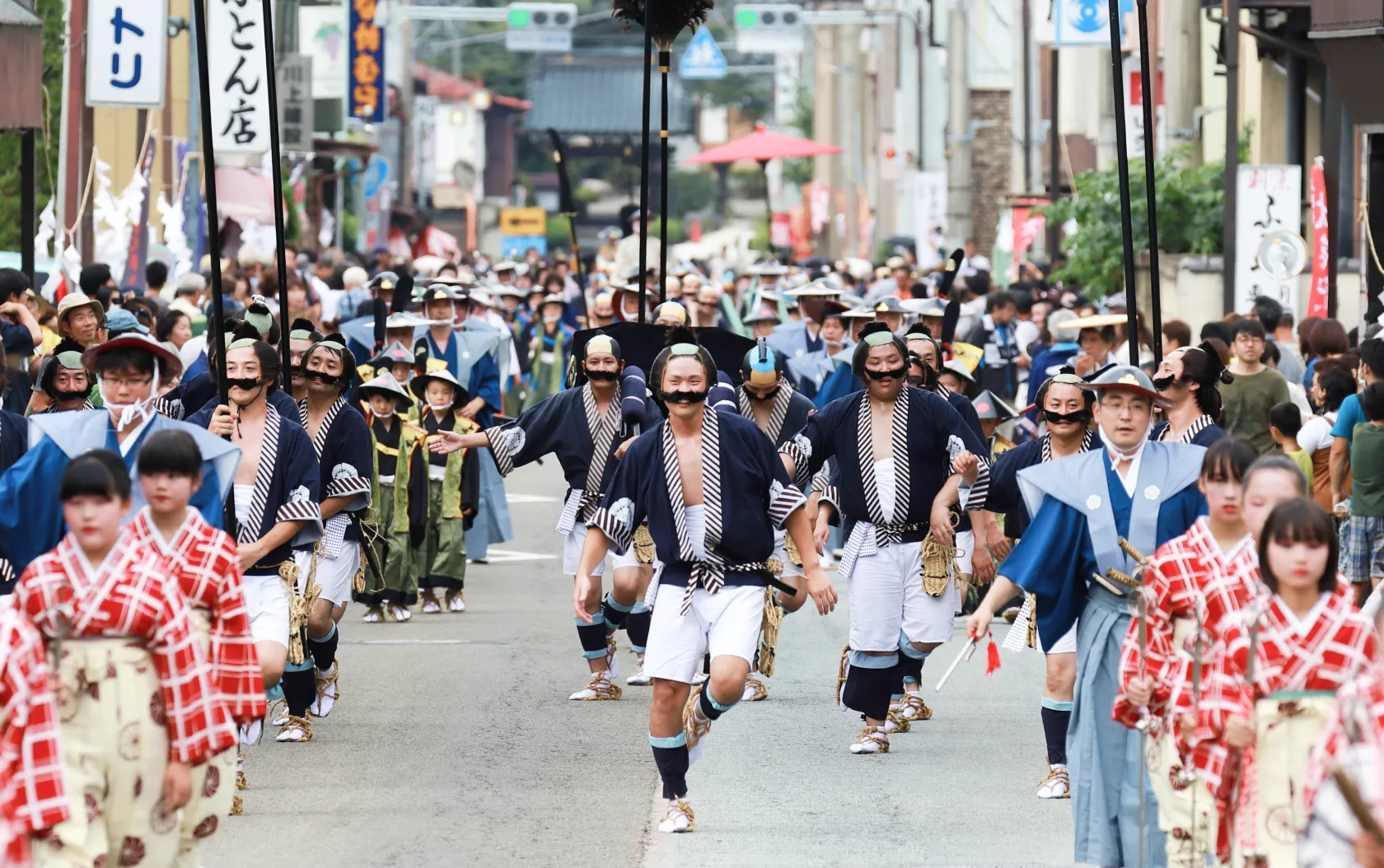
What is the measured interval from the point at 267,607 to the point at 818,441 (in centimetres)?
273

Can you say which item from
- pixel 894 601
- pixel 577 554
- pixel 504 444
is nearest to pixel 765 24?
pixel 577 554

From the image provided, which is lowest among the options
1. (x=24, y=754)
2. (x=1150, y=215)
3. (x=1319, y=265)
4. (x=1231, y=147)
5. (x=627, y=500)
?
(x=24, y=754)

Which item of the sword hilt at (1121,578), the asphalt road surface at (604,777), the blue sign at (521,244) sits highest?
the blue sign at (521,244)

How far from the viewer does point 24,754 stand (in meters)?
5.77

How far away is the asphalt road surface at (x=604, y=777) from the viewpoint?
8039 mm

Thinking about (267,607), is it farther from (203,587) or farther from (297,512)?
(203,587)

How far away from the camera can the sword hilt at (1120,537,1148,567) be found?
7406 millimetres

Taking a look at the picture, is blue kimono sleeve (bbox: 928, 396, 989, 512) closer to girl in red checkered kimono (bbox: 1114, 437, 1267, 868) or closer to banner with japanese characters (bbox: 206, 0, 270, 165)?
girl in red checkered kimono (bbox: 1114, 437, 1267, 868)

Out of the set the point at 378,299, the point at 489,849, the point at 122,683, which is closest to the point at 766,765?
the point at 489,849

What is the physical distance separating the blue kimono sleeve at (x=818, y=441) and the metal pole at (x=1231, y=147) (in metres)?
9.36

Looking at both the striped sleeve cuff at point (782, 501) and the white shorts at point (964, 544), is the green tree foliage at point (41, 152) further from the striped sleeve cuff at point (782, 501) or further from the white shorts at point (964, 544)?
the striped sleeve cuff at point (782, 501)

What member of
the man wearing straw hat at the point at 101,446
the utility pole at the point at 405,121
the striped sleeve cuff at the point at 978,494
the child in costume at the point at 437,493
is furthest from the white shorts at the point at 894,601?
the utility pole at the point at 405,121

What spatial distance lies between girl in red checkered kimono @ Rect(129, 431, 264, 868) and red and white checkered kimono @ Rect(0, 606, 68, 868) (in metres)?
0.54

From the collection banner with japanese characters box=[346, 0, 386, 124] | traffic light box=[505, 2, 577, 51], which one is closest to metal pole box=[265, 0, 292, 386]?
banner with japanese characters box=[346, 0, 386, 124]
